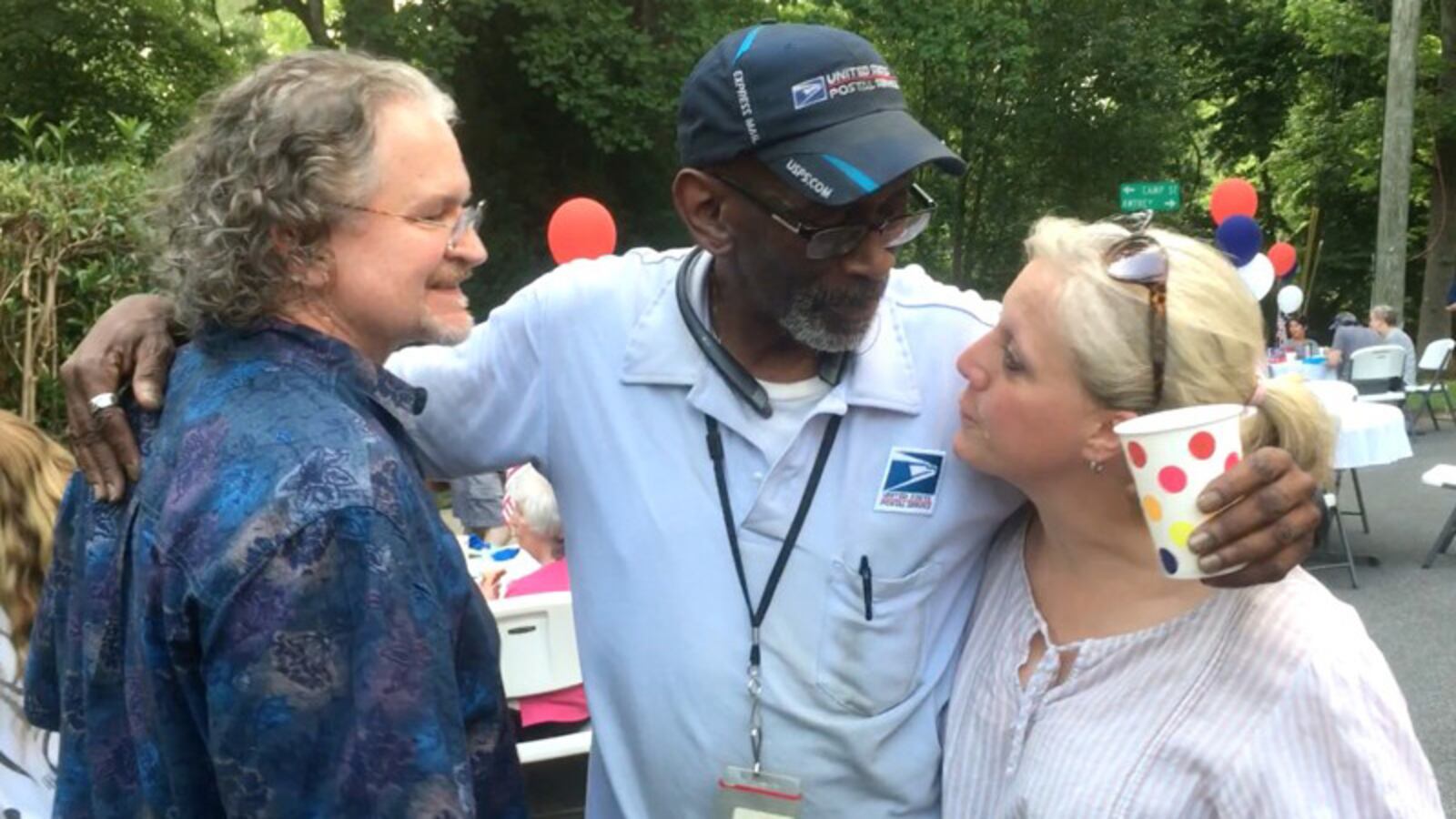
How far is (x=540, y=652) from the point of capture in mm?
4172

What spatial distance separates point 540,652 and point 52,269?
3.04 m

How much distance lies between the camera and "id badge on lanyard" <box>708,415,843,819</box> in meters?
1.83

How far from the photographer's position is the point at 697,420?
1.96 metres

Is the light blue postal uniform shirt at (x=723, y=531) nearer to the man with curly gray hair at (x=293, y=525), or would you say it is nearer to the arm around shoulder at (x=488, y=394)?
A: the arm around shoulder at (x=488, y=394)

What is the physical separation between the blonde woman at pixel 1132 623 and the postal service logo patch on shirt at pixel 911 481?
0.06m

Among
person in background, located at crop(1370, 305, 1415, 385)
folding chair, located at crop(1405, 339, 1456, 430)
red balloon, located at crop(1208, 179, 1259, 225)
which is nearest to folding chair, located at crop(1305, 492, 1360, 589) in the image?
red balloon, located at crop(1208, 179, 1259, 225)

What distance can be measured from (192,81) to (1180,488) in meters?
16.7

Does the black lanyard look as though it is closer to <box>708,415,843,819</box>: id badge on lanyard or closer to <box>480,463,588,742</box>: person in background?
<box>708,415,843,819</box>: id badge on lanyard

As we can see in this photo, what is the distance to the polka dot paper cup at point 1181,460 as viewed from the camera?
5.23 ft

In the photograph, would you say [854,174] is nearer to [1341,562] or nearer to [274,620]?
[274,620]

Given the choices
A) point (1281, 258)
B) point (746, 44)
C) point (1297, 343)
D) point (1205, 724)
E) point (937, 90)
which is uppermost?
point (937, 90)

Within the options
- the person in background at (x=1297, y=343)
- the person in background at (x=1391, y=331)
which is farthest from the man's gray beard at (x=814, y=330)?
the person in background at (x=1391, y=331)

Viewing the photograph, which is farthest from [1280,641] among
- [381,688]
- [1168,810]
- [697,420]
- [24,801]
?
[24,801]

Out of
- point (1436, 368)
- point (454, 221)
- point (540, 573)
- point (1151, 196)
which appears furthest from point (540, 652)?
point (1436, 368)
